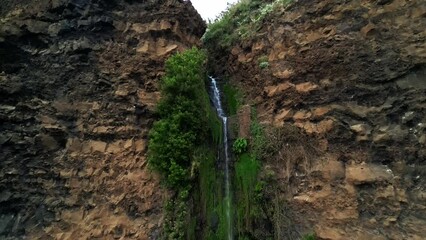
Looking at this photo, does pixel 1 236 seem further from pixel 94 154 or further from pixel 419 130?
pixel 419 130

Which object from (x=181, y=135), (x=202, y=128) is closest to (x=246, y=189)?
(x=202, y=128)

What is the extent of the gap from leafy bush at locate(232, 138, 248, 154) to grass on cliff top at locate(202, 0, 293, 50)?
12.8ft

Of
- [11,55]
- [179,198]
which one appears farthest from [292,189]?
[11,55]

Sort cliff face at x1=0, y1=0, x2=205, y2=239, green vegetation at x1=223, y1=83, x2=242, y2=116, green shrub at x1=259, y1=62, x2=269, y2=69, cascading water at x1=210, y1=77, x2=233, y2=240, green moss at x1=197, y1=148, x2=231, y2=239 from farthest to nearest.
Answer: green vegetation at x1=223, y1=83, x2=242, y2=116 → green shrub at x1=259, y1=62, x2=269, y2=69 → cascading water at x1=210, y1=77, x2=233, y2=240 → green moss at x1=197, y1=148, x2=231, y2=239 → cliff face at x1=0, y1=0, x2=205, y2=239

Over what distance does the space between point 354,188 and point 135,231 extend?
552 cm

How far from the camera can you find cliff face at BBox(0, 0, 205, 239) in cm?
790

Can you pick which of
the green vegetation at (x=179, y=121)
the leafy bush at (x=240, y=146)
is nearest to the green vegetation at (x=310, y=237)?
the leafy bush at (x=240, y=146)

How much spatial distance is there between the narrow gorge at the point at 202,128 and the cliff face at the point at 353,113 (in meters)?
0.03

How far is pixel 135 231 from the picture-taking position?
8.52m

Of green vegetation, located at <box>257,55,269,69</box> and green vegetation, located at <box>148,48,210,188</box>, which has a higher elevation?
green vegetation, located at <box>257,55,269,69</box>

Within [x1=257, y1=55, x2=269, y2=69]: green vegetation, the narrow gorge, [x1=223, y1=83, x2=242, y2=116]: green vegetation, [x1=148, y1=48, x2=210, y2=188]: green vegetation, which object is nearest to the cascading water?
the narrow gorge

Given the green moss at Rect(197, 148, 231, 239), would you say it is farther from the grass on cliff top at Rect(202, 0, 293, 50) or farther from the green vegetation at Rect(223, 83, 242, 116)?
the grass on cliff top at Rect(202, 0, 293, 50)

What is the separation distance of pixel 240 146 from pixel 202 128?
1372mm

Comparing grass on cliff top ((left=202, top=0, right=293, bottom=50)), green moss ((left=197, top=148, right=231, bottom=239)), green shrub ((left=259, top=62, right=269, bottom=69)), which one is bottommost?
green moss ((left=197, top=148, right=231, bottom=239))
